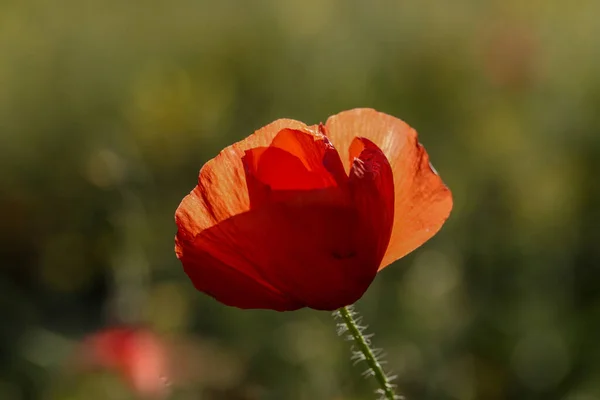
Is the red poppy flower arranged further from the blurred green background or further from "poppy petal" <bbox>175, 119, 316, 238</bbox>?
the blurred green background

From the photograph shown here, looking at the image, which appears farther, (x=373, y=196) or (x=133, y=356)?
(x=133, y=356)

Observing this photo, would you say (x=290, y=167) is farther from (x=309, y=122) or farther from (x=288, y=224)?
(x=309, y=122)

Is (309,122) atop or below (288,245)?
below

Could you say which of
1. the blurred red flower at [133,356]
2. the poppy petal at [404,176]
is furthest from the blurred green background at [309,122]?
the poppy petal at [404,176]

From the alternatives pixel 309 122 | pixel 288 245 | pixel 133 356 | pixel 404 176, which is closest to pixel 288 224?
pixel 288 245

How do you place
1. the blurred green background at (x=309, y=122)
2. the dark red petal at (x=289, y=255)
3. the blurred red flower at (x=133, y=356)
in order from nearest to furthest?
1. the dark red petal at (x=289, y=255)
2. the blurred red flower at (x=133, y=356)
3. the blurred green background at (x=309, y=122)

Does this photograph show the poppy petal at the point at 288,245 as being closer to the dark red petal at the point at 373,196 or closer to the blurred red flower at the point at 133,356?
the dark red petal at the point at 373,196

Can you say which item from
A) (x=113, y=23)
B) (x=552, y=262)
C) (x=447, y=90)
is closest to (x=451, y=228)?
(x=552, y=262)
